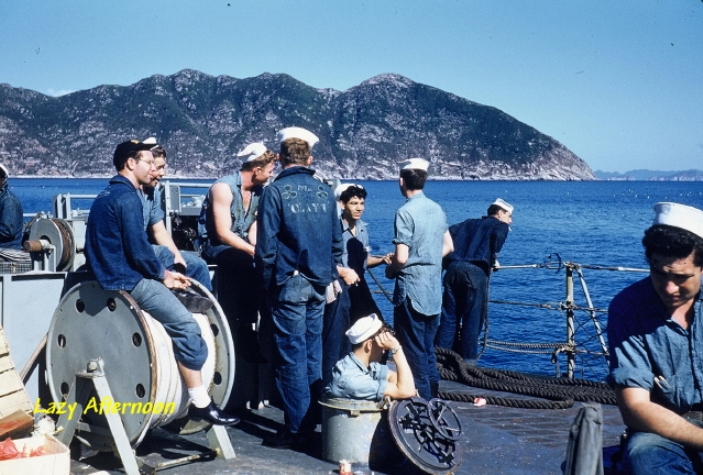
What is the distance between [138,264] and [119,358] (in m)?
0.65

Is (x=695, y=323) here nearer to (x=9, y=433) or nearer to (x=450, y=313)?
(x=9, y=433)

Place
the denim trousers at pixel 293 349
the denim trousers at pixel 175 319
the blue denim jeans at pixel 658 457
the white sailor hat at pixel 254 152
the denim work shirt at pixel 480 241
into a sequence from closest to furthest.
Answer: the blue denim jeans at pixel 658 457, the denim trousers at pixel 175 319, the denim trousers at pixel 293 349, the white sailor hat at pixel 254 152, the denim work shirt at pixel 480 241

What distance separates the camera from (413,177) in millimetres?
6852

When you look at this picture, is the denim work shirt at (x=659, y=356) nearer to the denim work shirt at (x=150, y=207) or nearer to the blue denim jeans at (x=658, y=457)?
the blue denim jeans at (x=658, y=457)

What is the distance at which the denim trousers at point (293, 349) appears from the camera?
571cm

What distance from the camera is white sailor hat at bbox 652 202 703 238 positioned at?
135 inches

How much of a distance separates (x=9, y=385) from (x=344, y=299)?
2812 mm

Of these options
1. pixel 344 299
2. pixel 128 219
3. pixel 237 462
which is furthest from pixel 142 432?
pixel 344 299

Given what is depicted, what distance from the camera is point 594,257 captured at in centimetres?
5556

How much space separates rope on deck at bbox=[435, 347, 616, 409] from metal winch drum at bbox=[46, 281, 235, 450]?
3.21 m

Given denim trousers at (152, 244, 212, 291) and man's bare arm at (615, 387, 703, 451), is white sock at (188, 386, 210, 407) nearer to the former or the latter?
denim trousers at (152, 244, 212, 291)

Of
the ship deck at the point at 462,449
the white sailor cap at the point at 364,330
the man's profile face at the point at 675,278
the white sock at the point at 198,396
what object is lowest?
the ship deck at the point at 462,449

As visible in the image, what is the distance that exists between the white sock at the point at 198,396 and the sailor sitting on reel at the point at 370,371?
832 mm

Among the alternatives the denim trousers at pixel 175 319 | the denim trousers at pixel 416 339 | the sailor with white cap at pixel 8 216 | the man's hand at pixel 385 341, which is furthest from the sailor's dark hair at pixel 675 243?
the sailor with white cap at pixel 8 216
